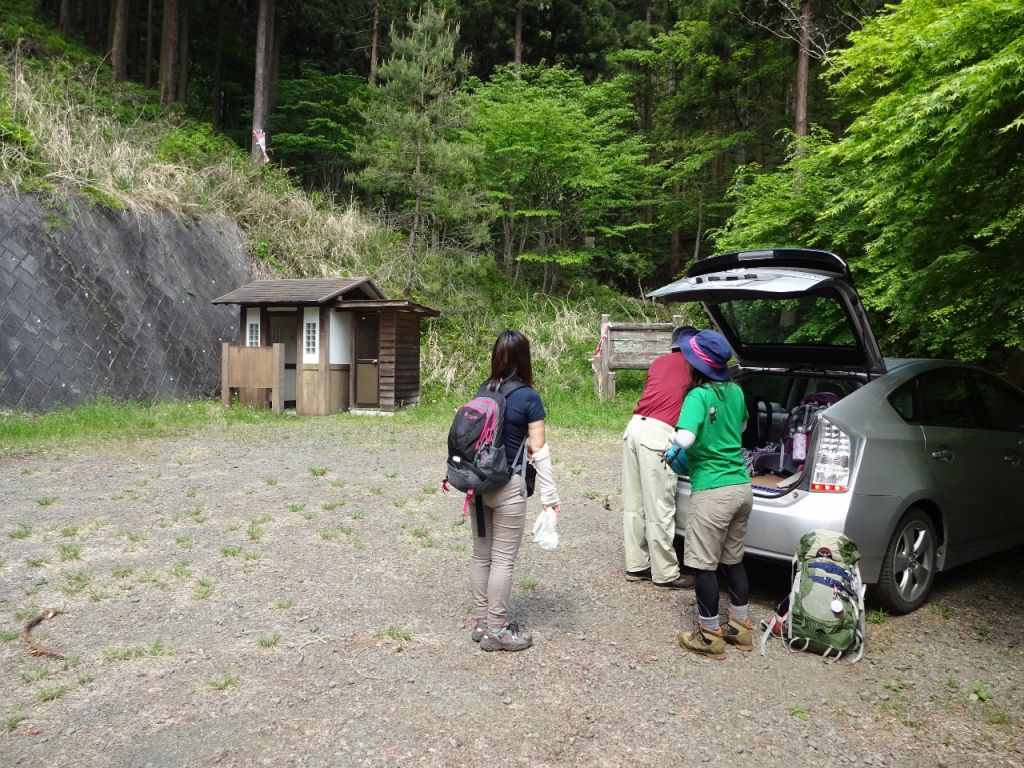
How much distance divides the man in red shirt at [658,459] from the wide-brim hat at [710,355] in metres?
0.66

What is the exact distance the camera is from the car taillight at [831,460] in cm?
398

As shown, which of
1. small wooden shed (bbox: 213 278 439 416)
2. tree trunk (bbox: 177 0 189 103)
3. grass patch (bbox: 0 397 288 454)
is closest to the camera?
grass patch (bbox: 0 397 288 454)

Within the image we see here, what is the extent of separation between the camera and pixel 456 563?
5242 mm

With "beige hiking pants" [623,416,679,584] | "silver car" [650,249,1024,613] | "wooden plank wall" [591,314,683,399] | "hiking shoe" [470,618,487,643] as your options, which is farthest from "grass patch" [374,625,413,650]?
"wooden plank wall" [591,314,683,399]

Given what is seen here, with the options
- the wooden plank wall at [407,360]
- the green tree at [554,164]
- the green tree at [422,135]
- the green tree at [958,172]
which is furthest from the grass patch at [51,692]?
the green tree at [554,164]

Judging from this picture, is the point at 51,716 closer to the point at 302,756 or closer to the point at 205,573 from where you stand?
the point at 302,756

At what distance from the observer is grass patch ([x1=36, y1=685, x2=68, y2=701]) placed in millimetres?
3119

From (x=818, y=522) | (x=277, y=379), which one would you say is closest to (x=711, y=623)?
(x=818, y=522)

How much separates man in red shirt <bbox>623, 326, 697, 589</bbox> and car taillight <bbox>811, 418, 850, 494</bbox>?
2.86ft

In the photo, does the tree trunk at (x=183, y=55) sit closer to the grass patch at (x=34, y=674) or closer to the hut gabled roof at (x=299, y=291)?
the hut gabled roof at (x=299, y=291)

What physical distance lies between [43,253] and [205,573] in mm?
10784

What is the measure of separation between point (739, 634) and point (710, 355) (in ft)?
5.04

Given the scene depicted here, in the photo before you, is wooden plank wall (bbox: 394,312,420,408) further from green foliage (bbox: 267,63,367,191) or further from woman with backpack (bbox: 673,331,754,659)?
woman with backpack (bbox: 673,331,754,659)

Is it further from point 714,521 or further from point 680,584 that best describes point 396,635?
point 680,584
